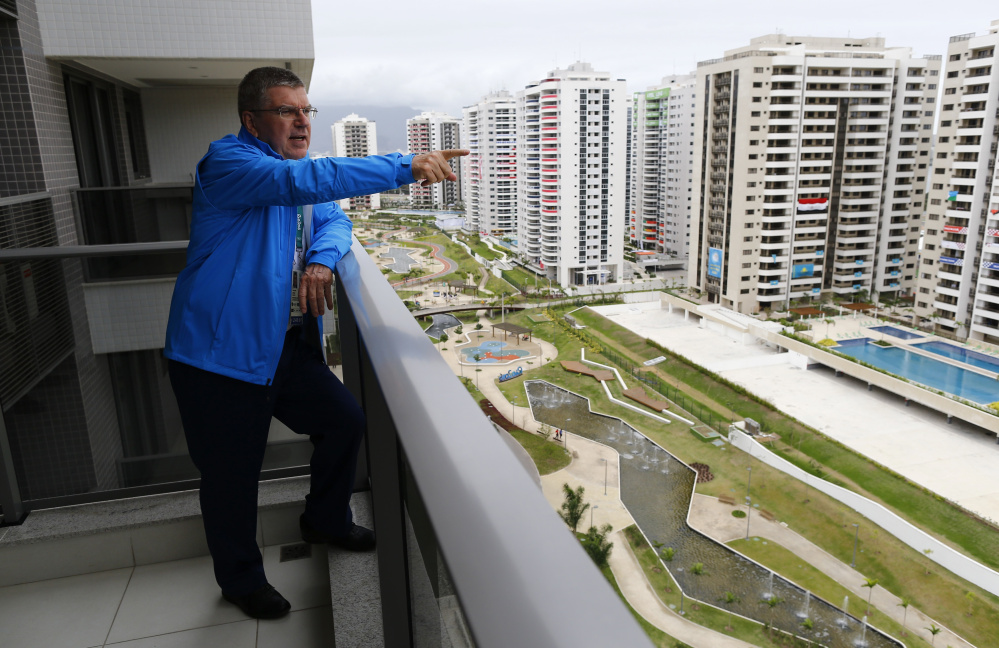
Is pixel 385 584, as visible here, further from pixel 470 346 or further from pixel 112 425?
→ pixel 470 346

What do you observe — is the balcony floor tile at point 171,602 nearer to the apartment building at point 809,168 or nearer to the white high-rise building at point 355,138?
the apartment building at point 809,168

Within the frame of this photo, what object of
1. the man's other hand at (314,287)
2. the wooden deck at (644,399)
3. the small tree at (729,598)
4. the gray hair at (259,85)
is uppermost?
the gray hair at (259,85)

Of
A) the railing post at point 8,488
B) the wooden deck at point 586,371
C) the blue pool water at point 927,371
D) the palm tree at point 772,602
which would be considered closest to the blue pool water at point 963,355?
the blue pool water at point 927,371

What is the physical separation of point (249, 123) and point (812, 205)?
20.4 m

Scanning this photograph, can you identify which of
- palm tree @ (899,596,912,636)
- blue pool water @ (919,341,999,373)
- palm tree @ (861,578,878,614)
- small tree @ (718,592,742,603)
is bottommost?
palm tree @ (899,596,912,636)

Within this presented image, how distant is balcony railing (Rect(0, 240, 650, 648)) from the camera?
0.22 metres

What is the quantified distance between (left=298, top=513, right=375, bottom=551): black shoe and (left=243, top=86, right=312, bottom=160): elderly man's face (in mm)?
571

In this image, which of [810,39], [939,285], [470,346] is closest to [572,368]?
[470,346]

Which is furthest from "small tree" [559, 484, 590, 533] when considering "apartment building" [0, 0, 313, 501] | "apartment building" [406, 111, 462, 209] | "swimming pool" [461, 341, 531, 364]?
"apartment building" [406, 111, 462, 209]

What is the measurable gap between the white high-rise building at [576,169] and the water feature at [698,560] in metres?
10.4

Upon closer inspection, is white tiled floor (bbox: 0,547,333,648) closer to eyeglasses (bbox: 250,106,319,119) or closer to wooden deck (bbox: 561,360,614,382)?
eyeglasses (bbox: 250,106,319,119)

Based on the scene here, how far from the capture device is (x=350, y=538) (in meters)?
1.06

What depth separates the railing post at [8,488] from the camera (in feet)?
3.90

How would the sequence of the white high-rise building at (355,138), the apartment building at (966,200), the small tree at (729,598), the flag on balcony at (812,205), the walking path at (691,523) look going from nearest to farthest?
1. the walking path at (691,523)
2. the small tree at (729,598)
3. the apartment building at (966,200)
4. the flag on balcony at (812,205)
5. the white high-rise building at (355,138)
